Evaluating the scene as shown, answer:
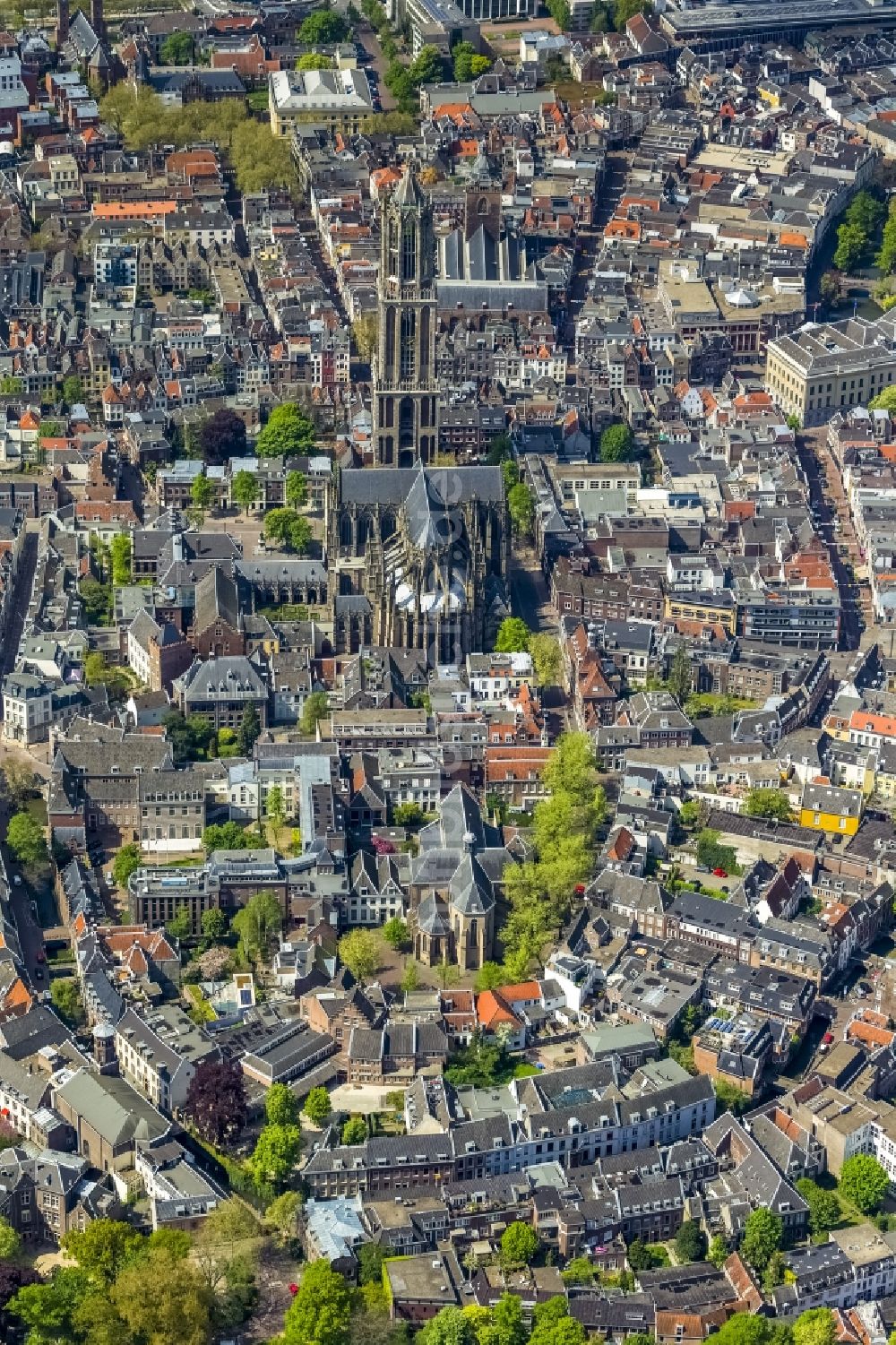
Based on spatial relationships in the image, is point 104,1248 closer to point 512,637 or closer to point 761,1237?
point 761,1237

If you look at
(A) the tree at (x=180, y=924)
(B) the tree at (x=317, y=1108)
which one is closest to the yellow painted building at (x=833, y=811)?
(A) the tree at (x=180, y=924)

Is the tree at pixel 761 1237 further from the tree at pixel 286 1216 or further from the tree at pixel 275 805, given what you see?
the tree at pixel 275 805

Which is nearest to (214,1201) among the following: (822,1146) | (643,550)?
(822,1146)

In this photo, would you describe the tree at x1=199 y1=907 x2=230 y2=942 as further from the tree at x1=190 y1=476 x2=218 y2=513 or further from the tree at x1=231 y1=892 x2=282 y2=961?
the tree at x1=190 y1=476 x2=218 y2=513

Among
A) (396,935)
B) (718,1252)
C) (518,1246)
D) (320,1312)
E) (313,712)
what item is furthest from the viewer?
(313,712)

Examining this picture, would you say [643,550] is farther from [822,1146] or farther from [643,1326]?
[643,1326]

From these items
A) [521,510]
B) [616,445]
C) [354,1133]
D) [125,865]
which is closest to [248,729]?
[125,865]
